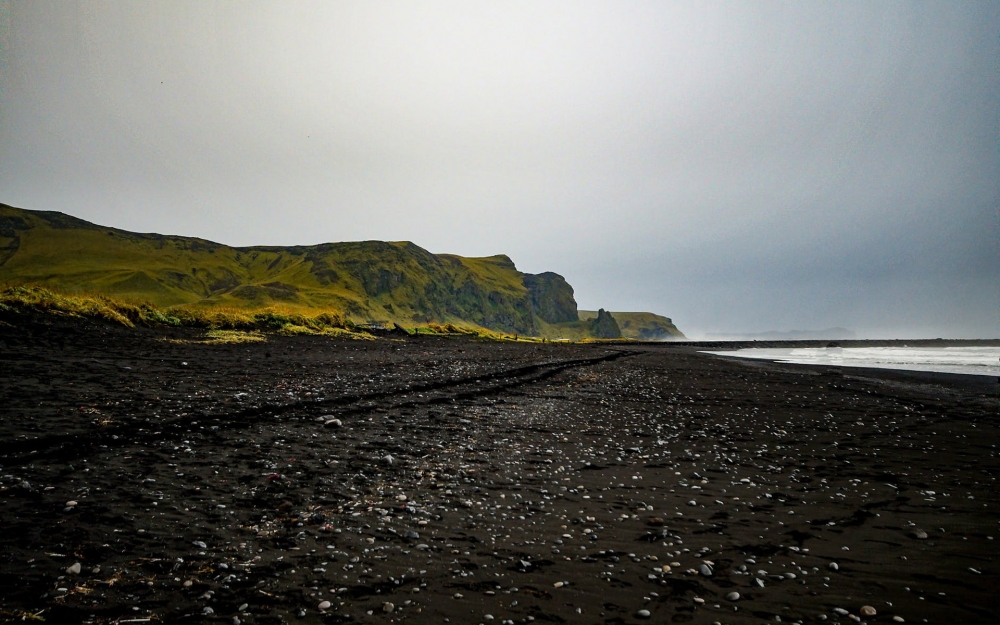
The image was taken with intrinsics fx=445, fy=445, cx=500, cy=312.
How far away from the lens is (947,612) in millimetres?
4582

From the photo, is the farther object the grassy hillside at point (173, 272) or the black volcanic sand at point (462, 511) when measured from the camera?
the grassy hillside at point (173, 272)

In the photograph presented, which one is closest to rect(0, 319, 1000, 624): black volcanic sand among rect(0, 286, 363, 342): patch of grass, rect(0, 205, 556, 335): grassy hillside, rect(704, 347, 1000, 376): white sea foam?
Answer: rect(0, 286, 363, 342): patch of grass

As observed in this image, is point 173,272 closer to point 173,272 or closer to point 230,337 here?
point 173,272

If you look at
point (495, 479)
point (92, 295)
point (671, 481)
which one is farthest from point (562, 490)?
point (92, 295)

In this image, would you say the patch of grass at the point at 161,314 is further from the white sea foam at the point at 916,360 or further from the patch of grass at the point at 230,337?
the white sea foam at the point at 916,360

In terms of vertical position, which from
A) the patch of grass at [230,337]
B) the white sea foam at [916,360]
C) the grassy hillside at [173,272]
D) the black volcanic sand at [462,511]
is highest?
the grassy hillside at [173,272]

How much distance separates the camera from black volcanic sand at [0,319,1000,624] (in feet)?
15.0

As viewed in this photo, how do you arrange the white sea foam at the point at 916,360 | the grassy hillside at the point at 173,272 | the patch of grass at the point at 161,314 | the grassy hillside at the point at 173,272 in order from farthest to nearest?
1. the grassy hillside at the point at 173,272
2. the grassy hillside at the point at 173,272
3. the white sea foam at the point at 916,360
4. the patch of grass at the point at 161,314

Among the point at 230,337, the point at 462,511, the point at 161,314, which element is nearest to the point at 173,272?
the point at 161,314

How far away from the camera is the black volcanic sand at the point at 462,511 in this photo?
4586 mm

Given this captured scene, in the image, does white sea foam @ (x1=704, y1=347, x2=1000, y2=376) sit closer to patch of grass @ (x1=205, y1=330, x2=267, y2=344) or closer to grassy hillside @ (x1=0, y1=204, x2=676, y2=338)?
patch of grass @ (x1=205, y1=330, x2=267, y2=344)

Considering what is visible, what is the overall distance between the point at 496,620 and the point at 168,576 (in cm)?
349

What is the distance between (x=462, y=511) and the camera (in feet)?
23.1

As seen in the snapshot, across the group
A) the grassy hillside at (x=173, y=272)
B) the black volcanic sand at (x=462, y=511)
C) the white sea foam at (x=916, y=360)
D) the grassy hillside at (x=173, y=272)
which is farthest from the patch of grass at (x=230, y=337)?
the grassy hillside at (x=173, y=272)
